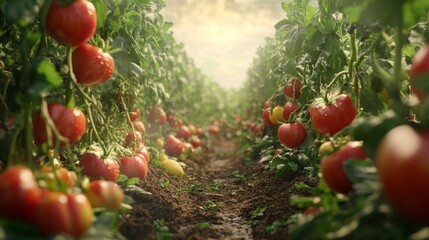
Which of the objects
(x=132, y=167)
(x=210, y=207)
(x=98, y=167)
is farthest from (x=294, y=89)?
(x=98, y=167)

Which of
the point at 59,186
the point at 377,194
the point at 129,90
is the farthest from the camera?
the point at 129,90

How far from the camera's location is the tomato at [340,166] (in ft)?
5.58

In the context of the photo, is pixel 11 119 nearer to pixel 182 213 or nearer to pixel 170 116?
pixel 182 213

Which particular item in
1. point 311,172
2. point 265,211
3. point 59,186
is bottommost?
point 59,186

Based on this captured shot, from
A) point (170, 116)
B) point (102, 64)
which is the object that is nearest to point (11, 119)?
point (102, 64)

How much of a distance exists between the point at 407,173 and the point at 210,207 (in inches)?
88.7

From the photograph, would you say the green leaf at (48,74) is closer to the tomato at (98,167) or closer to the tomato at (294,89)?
the tomato at (98,167)

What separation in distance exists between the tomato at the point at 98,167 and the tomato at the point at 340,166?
3.97 feet

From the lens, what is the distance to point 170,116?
6.61m

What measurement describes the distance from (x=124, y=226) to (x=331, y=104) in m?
1.28

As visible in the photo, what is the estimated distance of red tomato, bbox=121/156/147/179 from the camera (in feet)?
9.37

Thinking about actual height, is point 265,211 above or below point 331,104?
below

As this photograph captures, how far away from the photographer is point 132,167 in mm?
2854

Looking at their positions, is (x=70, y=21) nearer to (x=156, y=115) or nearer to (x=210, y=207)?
(x=210, y=207)
